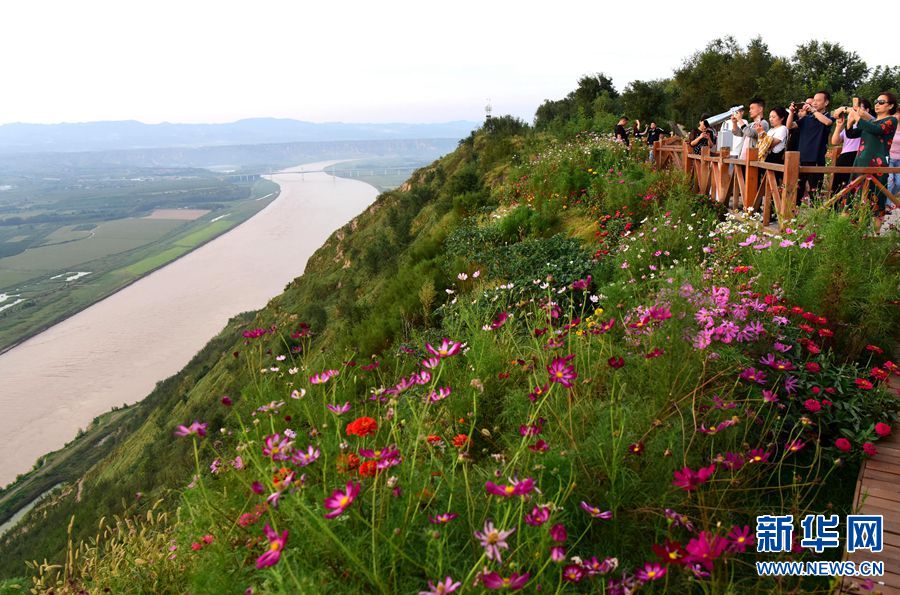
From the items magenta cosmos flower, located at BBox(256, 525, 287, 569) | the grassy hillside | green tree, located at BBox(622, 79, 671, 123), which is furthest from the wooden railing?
green tree, located at BBox(622, 79, 671, 123)

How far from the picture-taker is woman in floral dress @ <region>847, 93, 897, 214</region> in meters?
6.25

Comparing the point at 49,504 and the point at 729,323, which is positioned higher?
the point at 729,323

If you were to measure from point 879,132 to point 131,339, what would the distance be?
7229cm

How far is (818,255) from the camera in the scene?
431 cm

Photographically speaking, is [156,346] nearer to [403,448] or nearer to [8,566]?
[8,566]

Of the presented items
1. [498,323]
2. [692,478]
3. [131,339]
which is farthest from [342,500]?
[131,339]

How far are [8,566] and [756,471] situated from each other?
32.5 m

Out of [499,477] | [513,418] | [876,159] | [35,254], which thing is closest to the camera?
[499,477]

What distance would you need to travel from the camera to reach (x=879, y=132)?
628cm

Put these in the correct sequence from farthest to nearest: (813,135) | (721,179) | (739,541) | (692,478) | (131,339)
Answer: (131,339) < (721,179) < (813,135) < (692,478) < (739,541)

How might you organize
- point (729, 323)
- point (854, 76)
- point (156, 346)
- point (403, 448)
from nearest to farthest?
1. point (403, 448)
2. point (729, 323)
3. point (854, 76)
4. point (156, 346)

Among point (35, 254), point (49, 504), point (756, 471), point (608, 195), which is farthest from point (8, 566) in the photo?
point (35, 254)

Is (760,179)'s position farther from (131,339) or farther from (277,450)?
(131,339)

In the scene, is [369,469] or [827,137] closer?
[369,469]
